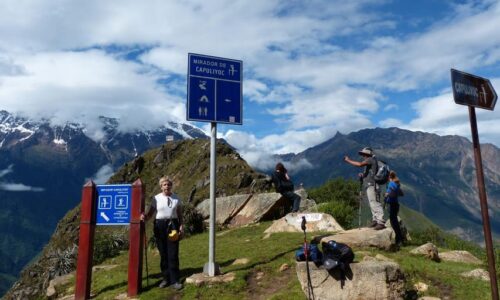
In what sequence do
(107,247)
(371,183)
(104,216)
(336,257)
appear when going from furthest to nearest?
(107,247)
(371,183)
(104,216)
(336,257)

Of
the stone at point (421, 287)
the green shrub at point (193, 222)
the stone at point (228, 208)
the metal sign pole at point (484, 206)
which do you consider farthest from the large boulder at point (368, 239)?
the green shrub at point (193, 222)

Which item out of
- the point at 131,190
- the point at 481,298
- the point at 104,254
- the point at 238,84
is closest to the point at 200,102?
the point at 238,84

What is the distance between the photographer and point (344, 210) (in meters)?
24.5

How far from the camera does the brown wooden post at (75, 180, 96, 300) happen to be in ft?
43.7

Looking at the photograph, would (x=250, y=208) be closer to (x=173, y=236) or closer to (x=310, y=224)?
(x=310, y=224)

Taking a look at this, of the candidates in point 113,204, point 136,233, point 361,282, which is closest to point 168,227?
point 136,233

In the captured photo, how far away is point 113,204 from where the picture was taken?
44.6 ft

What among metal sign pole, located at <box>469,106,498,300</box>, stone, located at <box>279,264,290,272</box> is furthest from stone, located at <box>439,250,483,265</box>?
metal sign pole, located at <box>469,106,498,300</box>

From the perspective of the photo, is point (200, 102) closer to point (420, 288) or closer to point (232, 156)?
point (420, 288)

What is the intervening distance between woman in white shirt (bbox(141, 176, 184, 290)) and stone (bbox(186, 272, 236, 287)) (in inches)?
15.3

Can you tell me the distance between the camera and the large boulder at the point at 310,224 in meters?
19.7

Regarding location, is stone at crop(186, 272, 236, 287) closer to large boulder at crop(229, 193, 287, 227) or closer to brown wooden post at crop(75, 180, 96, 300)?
brown wooden post at crop(75, 180, 96, 300)

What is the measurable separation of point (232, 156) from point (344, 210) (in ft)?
119

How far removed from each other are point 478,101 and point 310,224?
12.2 metres
